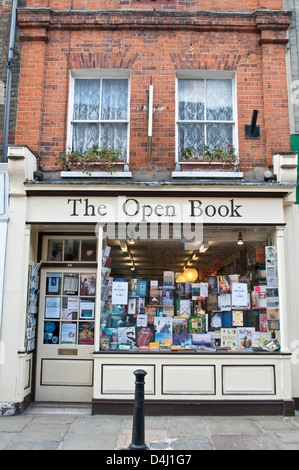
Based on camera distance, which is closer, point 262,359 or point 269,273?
point 262,359

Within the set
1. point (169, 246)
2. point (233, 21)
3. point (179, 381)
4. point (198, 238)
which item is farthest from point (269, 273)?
point (233, 21)

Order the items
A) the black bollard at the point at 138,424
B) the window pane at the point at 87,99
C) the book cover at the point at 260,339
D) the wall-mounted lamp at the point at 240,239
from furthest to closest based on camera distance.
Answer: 1. the window pane at the point at 87,99
2. the wall-mounted lamp at the point at 240,239
3. the book cover at the point at 260,339
4. the black bollard at the point at 138,424

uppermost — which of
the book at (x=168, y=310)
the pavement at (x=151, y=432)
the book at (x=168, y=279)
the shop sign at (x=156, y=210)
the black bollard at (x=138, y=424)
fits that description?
the shop sign at (x=156, y=210)

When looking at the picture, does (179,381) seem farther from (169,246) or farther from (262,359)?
(169,246)

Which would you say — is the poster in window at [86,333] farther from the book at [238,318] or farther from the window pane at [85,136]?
the window pane at [85,136]

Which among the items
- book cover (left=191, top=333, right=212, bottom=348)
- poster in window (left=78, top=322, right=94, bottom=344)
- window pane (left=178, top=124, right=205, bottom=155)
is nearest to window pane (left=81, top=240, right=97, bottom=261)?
poster in window (left=78, top=322, right=94, bottom=344)

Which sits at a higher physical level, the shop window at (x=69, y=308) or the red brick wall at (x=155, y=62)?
the red brick wall at (x=155, y=62)

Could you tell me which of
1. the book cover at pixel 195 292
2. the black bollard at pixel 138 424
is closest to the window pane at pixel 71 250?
the book cover at pixel 195 292

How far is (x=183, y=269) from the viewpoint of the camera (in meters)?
7.13

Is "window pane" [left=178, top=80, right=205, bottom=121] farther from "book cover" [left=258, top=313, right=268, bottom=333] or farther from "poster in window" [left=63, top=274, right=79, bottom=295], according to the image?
"book cover" [left=258, top=313, right=268, bottom=333]

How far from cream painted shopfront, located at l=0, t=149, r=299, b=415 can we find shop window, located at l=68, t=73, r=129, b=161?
1.27 m

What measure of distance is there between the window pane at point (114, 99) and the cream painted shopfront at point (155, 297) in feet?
5.97

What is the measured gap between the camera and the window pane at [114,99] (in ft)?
25.6

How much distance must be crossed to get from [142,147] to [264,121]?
92.3 inches
